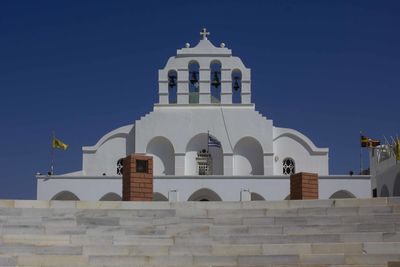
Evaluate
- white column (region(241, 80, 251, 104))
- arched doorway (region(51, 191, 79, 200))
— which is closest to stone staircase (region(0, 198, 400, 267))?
arched doorway (region(51, 191, 79, 200))

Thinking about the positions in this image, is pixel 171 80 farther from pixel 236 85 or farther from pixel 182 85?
pixel 236 85

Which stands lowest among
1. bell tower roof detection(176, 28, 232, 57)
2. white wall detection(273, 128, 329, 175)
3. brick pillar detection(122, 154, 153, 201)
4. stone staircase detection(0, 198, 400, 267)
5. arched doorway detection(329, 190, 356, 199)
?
stone staircase detection(0, 198, 400, 267)

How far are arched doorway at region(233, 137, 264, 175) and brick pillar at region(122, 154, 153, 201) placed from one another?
1866 cm

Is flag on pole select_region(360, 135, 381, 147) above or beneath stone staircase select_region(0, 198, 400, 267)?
above

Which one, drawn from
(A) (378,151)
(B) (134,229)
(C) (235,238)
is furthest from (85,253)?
(A) (378,151)

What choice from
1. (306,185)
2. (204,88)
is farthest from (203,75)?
(306,185)

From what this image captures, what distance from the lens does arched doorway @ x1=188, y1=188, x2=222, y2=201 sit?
34.7m

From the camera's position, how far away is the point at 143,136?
37.8m

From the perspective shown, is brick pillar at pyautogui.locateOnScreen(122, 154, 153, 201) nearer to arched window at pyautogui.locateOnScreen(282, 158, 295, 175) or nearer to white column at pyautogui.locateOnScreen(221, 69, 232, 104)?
white column at pyautogui.locateOnScreen(221, 69, 232, 104)

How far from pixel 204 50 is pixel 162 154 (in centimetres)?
595

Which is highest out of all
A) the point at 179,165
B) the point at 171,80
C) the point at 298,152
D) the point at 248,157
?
the point at 171,80

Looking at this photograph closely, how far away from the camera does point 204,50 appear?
38562 millimetres

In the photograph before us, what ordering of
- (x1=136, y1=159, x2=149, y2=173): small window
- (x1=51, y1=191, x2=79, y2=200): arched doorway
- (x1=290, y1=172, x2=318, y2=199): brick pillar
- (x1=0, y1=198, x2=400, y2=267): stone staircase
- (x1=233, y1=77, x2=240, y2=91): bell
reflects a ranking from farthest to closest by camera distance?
(x1=233, y1=77, x2=240, y2=91): bell < (x1=51, y1=191, x2=79, y2=200): arched doorway < (x1=290, y1=172, x2=318, y2=199): brick pillar < (x1=136, y1=159, x2=149, y2=173): small window < (x1=0, y1=198, x2=400, y2=267): stone staircase

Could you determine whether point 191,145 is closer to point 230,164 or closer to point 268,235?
point 230,164
